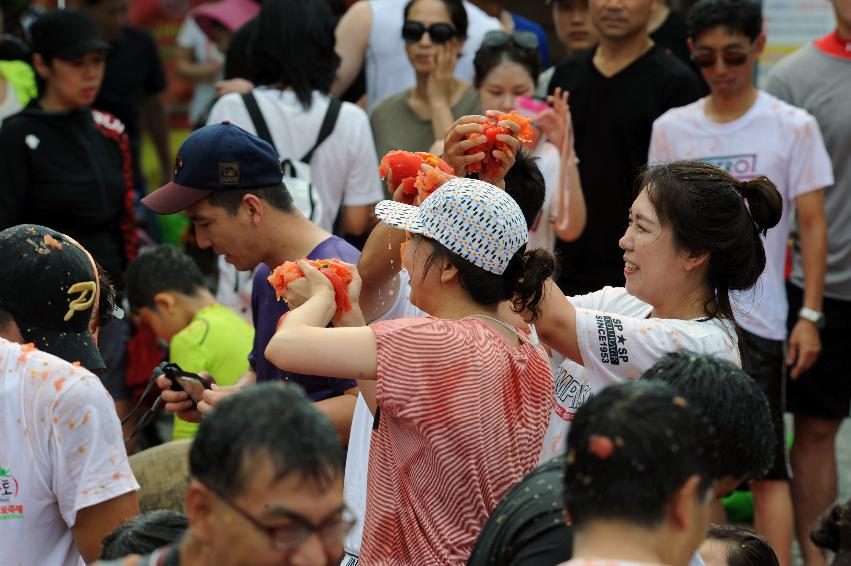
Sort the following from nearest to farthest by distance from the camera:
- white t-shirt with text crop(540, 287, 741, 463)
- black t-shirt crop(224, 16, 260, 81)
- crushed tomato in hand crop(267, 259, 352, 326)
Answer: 1. crushed tomato in hand crop(267, 259, 352, 326)
2. white t-shirt with text crop(540, 287, 741, 463)
3. black t-shirt crop(224, 16, 260, 81)

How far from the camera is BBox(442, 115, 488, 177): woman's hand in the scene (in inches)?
149

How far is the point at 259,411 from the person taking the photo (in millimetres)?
2227

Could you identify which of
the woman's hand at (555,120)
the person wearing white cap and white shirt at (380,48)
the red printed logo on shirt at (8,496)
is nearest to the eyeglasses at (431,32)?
the person wearing white cap and white shirt at (380,48)

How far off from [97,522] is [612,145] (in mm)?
3711

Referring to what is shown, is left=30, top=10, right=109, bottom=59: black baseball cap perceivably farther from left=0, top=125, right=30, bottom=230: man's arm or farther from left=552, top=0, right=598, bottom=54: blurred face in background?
left=552, top=0, right=598, bottom=54: blurred face in background

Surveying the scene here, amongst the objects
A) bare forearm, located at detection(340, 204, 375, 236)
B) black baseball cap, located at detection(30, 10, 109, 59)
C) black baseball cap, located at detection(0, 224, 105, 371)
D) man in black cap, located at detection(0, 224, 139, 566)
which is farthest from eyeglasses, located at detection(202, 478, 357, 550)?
black baseball cap, located at detection(30, 10, 109, 59)

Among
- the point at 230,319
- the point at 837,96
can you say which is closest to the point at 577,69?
the point at 837,96

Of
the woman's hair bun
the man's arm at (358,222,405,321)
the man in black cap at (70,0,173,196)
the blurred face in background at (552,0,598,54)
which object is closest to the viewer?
the woman's hair bun

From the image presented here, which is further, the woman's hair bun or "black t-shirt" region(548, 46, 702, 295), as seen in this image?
"black t-shirt" region(548, 46, 702, 295)

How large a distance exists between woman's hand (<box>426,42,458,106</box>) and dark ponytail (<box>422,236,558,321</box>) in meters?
2.80

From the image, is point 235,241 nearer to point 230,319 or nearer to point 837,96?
point 230,319

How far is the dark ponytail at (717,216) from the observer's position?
3592mm

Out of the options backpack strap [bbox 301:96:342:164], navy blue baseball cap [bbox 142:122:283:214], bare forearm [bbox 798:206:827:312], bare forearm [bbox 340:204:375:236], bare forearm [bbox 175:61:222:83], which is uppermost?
navy blue baseball cap [bbox 142:122:283:214]

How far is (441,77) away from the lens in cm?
612
